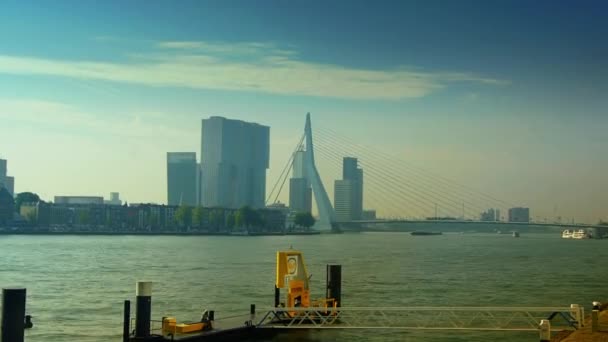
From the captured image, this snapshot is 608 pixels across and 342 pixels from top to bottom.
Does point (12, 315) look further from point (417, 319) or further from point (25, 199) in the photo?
point (25, 199)

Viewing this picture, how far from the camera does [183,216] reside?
6836 inches

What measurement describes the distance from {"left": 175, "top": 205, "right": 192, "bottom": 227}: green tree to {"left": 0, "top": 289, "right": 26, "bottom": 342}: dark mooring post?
15659 cm

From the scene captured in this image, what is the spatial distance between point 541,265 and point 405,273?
16.0 metres

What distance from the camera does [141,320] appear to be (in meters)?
19.8

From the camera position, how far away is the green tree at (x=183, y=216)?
173625mm

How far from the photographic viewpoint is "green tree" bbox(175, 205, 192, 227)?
17362cm

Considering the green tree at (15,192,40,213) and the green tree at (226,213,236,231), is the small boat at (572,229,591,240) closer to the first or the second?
the green tree at (226,213,236,231)

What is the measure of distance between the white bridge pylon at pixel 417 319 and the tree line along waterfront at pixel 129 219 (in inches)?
5575

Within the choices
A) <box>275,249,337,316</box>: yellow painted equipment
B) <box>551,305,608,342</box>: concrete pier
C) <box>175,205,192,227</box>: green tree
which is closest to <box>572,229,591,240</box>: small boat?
<box>175,205,192,227</box>: green tree

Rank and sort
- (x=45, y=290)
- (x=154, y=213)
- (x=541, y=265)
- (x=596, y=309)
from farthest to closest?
(x=154, y=213), (x=541, y=265), (x=45, y=290), (x=596, y=309)

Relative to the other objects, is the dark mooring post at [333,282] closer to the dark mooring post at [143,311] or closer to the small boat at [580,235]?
the dark mooring post at [143,311]

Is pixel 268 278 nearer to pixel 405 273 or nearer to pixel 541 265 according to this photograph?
pixel 405 273

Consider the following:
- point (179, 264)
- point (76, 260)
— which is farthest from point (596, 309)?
point (76, 260)

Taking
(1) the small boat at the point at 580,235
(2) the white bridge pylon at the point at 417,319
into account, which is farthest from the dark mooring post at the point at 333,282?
(1) the small boat at the point at 580,235
